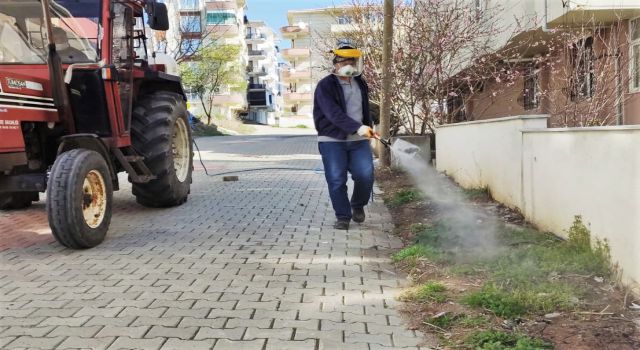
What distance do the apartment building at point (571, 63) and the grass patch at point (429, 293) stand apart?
5950 mm

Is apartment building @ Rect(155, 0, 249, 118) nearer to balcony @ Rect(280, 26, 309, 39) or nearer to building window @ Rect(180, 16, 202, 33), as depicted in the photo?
building window @ Rect(180, 16, 202, 33)

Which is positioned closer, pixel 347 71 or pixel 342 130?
pixel 342 130

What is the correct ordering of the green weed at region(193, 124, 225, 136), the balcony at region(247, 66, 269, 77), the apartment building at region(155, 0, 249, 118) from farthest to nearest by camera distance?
1. the balcony at region(247, 66, 269, 77)
2. the apartment building at region(155, 0, 249, 118)
3. the green weed at region(193, 124, 225, 136)

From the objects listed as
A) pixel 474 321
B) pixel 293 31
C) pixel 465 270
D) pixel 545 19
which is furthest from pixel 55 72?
pixel 293 31

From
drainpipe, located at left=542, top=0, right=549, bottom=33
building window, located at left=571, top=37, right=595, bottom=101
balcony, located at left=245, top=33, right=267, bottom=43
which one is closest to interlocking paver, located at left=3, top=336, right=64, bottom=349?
building window, located at left=571, top=37, right=595, bottom=101

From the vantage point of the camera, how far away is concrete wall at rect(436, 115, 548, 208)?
612 cm

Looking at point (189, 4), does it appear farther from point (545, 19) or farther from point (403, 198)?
point (403, 198)

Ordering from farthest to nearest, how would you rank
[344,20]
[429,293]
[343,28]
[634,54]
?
[344,20]
[343,28]
[634,54]
[429,293]

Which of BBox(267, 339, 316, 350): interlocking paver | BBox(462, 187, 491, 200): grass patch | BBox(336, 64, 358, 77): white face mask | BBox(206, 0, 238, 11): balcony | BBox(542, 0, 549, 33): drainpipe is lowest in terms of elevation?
BBox(267, 339, 316, 350): interlocking paver

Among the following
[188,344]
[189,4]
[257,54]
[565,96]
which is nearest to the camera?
[188,344]

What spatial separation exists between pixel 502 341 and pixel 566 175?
2.15 meters

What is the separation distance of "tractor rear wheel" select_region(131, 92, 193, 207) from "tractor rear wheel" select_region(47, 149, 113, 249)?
149cm

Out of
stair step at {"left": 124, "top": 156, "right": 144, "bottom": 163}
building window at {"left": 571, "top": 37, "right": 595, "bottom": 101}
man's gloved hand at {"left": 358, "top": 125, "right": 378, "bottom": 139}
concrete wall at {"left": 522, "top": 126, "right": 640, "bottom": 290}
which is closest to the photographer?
concrete wall at {"left": 522, "top": 126, "right": 640, "bottom": 290}

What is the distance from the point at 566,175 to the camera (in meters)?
4.78
